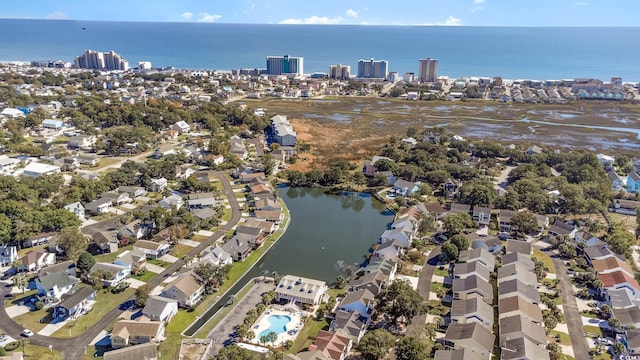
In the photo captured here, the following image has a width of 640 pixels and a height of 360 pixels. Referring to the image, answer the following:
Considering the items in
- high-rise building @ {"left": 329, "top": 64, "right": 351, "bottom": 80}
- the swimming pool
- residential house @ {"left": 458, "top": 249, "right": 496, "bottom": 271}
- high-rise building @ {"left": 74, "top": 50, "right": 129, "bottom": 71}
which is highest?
high-rise building @ {"left": 74, "top": 50, "right": 129, "bottom": 71}

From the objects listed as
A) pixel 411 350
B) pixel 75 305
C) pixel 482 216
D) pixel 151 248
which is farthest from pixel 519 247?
pixel 75 305

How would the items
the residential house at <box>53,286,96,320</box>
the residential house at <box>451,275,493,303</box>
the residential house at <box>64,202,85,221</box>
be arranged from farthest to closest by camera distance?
1. the residential house at <box>64,202,85,221</box>
2. the residential house at <box>451,275,493,303</box>
3. the residential house at <box>53,286,96,320</box>

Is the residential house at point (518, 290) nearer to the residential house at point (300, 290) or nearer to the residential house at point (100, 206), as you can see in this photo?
the residential house at point (300, 290)

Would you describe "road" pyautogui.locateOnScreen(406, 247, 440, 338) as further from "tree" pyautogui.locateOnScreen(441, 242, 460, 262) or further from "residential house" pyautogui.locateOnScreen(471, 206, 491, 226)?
"residential house" pyautogui.locateOnScreen(471, 206, 491, 226)

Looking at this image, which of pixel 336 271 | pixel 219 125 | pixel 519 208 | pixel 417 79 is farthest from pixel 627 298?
pixel 417 79

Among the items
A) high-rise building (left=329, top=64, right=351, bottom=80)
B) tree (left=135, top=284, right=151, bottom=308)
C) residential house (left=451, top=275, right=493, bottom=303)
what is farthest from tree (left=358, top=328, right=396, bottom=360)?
high-rise building (left=329, top=64, right=351, bottom=80)

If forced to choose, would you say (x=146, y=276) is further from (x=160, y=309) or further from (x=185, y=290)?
(x=160, y=309)

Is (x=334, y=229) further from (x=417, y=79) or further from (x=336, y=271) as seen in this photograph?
(x=417, y=79)
